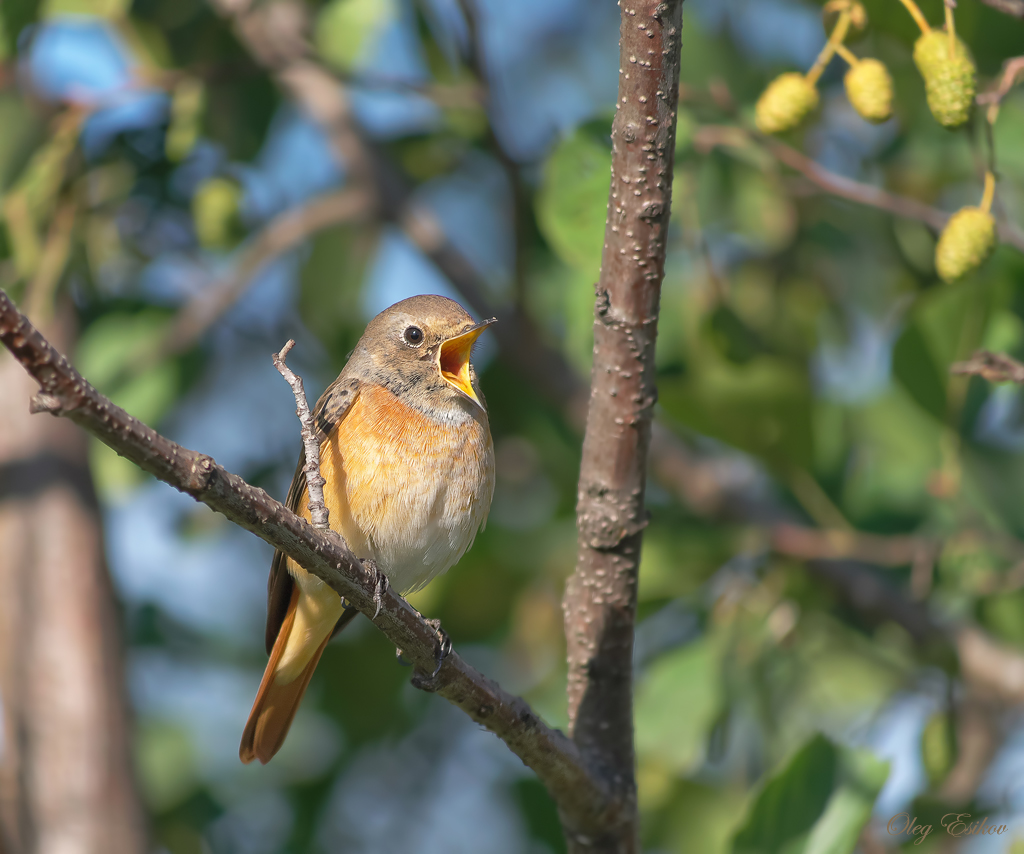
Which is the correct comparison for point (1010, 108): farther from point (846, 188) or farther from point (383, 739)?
point (383, 739)

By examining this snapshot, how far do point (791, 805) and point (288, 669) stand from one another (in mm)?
2044

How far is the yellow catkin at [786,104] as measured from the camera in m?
3.31

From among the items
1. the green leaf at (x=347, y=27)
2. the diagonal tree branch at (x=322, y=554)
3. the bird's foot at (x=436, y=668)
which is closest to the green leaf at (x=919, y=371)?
the diagonal tree branch at (x=322, y=554)

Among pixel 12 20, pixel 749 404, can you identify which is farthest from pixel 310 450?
pixel 12 20

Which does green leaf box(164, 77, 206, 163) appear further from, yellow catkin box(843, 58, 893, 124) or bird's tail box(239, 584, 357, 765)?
yellow catkin box(843, 58, 893, 124)

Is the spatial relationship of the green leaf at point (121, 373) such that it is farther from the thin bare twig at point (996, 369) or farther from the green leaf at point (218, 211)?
the thin bare twig at point (996, 369)

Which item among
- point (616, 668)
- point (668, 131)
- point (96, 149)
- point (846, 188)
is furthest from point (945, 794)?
point (96, 149)

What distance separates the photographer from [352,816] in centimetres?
613

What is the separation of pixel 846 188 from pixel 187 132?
10.6ft

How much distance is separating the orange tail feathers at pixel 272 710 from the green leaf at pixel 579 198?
5.83 ft

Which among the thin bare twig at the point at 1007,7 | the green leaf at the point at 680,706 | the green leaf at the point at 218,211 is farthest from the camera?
the green leaf at the point at 218,211

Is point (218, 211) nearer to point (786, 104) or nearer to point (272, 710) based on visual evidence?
point (272, 710)

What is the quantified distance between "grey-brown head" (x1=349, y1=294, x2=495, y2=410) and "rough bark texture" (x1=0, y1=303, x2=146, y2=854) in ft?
5.50

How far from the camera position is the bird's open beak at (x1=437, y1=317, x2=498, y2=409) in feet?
14.3
